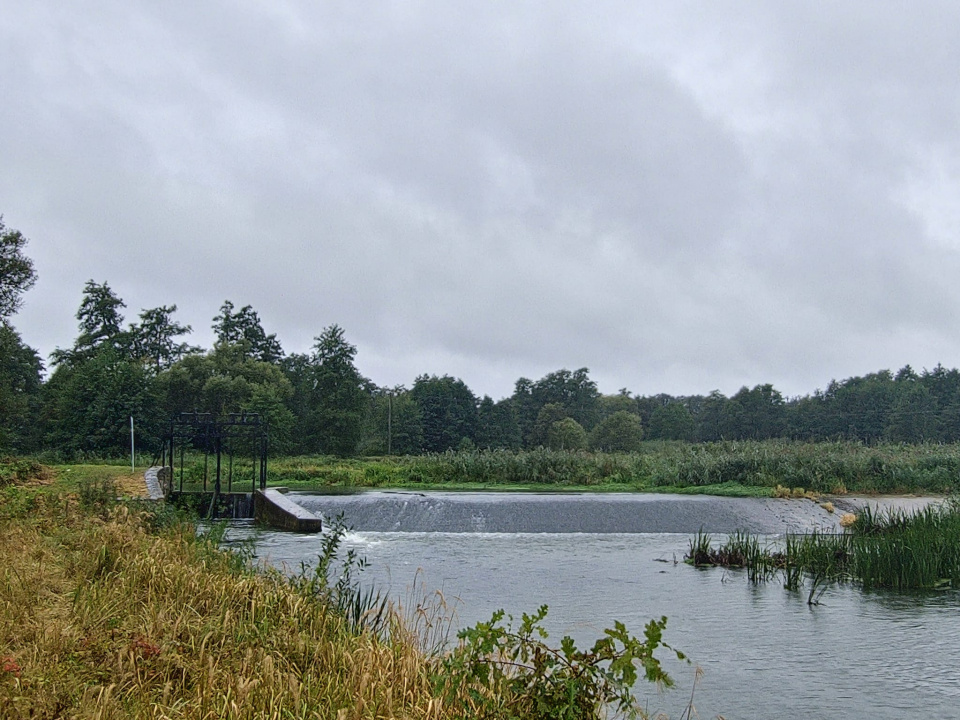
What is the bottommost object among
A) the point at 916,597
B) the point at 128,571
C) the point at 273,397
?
the point at 916,597

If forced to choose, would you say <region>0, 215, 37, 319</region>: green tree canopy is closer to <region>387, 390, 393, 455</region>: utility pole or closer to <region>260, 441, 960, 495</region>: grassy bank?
<region>260, 441, 960, 495</region>: grassy bank

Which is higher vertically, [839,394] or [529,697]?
[839,394]

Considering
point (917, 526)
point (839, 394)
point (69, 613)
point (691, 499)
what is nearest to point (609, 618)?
point (69, 613)

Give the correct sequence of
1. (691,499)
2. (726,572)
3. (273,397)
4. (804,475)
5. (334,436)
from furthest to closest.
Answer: (334,436), (273,397), (804,475), (691,499), (726,572)

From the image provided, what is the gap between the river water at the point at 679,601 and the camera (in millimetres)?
9531

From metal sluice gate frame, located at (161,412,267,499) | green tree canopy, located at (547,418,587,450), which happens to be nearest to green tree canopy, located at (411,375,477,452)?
green tree canopy, located at (547,418,587,450)

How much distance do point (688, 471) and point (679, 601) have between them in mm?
22841

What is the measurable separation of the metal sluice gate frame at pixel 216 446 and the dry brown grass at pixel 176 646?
11983mm

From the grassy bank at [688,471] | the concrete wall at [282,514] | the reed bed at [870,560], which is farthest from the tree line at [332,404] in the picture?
the reed bed at [870,560]

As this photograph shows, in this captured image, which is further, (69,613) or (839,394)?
(839,394)

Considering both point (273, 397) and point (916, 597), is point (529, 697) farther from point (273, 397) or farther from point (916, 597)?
point (273, 397)

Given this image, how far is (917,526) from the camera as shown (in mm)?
17828

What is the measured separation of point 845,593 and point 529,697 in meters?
11.0

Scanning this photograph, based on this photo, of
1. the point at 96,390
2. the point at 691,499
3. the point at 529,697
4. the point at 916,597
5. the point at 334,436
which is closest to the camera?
the point at 529,697
